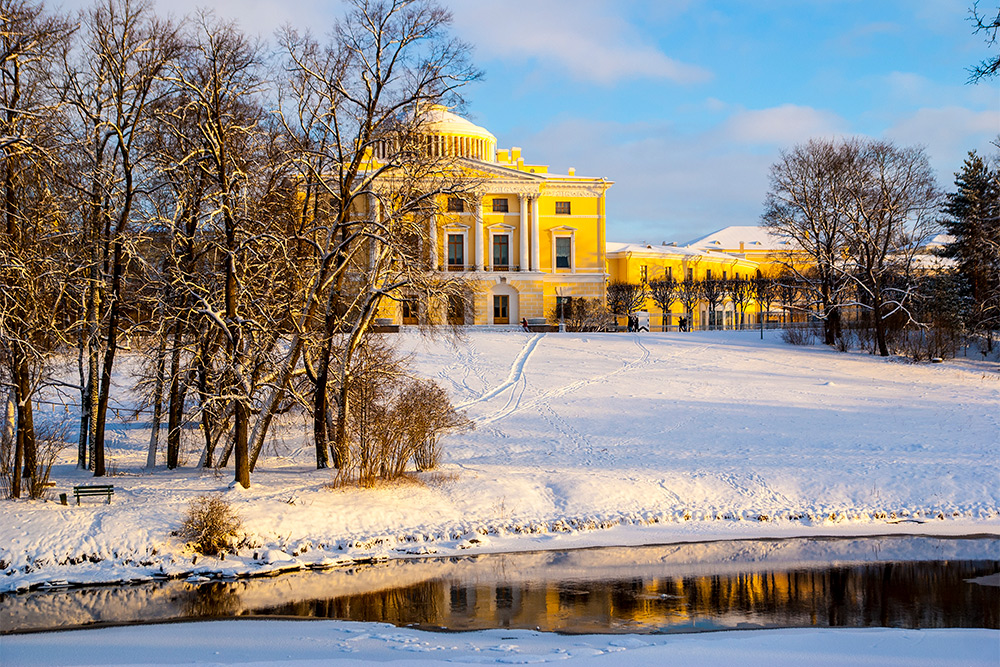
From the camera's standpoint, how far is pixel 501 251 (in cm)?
5762

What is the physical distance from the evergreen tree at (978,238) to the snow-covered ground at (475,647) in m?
25.7

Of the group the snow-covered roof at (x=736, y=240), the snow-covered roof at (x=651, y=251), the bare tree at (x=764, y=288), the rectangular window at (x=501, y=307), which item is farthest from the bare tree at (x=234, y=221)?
the snow-covered roof at (x=736, y=240)

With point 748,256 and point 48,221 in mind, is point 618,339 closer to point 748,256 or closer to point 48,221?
point 48,221

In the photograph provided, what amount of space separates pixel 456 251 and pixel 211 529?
145 feet

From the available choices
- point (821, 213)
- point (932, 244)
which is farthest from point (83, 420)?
point (932, 244)

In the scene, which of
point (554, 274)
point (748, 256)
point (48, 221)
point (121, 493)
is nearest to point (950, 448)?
point (121, 493)

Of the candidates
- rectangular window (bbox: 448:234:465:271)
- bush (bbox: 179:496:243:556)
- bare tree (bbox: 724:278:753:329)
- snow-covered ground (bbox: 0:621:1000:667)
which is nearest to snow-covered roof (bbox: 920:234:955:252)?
bare tree (bbox: 724:278:753:329)

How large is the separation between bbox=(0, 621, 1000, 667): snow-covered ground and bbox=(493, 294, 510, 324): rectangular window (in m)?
46.3

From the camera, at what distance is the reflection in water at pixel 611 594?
1064 cm

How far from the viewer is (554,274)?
58500 mm

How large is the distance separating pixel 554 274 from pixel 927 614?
4849 centimetres

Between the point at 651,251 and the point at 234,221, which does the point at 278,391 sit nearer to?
the point at 234,221

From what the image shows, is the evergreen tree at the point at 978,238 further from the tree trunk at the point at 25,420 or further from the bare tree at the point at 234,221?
the tree trunk at the point at 25,420

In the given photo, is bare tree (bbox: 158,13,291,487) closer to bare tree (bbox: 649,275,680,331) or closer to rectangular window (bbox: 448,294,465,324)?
rectangular window (bbox: 448,294,465,324)
